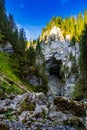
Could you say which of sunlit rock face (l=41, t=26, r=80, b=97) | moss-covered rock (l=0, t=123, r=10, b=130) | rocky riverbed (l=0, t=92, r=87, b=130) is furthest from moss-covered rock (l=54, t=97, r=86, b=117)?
sunlit rock face (l=41, t=26, r=80, b=97)

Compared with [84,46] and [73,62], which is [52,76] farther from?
Answer: [84,46]

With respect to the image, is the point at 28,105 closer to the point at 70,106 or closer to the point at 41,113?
the point at 41,113

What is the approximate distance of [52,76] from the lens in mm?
156500

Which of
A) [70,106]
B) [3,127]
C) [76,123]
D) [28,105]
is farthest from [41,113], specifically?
[3,127]

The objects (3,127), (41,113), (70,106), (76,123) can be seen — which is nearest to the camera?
(3,127)

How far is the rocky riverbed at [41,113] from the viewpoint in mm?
20791

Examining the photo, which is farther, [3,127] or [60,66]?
[60,66]

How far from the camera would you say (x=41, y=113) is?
22219 mm

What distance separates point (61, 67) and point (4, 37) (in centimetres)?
7160

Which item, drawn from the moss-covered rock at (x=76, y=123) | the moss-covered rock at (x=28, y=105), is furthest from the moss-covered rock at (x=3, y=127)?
the moss-covered rock at (x=76, y=123)

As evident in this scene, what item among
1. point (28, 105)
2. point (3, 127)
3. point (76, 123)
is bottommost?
point (76, 123)

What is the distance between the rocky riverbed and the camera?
68.2ft

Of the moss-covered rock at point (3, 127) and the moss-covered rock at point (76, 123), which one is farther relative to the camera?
the moss-covered rock at point (76, 123)

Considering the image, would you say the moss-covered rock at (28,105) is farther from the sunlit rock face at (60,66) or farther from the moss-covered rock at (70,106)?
the sunlit rock face at (60,66)
